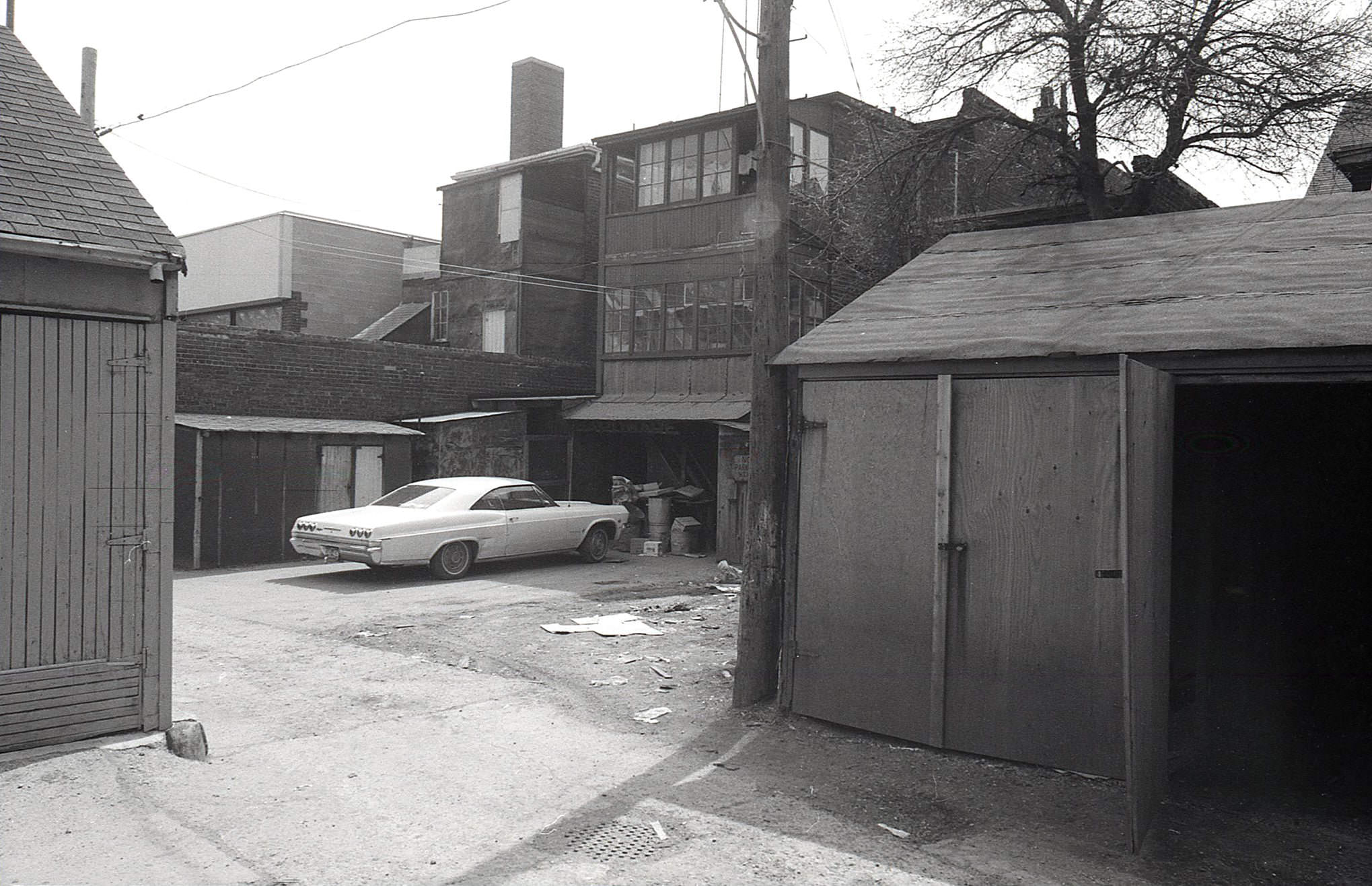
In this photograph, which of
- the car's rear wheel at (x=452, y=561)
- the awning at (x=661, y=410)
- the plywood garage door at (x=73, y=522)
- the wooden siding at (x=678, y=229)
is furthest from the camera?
the wooden siding at (x=678, y=229)

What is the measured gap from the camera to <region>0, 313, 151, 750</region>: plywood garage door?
5508mm

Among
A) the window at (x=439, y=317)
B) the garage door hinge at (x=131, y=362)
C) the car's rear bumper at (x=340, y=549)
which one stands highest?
the window at (x=439, y=317)

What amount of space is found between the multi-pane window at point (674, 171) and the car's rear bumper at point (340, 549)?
10636mm

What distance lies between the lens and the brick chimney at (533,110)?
26656 mm

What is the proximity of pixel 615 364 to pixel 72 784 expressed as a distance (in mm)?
16753

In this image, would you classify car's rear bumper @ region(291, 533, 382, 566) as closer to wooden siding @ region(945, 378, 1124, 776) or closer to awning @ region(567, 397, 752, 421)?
awning @ region(567, 397, 752, 421)

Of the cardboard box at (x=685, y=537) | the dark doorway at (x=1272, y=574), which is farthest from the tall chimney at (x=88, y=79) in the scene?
the dark doorway at (x=1272, y=574)

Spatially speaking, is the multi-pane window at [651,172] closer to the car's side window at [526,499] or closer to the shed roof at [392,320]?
the car's side window at [526,499]

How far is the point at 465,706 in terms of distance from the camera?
24.5 feet

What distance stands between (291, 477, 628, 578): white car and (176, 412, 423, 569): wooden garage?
155 cm

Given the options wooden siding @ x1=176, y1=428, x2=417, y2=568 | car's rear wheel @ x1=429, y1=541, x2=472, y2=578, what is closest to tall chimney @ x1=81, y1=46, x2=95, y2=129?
wooden siding @ x1=176, y1=428, x2=417, y2=568

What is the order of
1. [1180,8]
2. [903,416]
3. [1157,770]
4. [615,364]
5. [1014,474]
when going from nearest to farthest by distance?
[1157,770] → [1014,474] → [903,416] → [1180,8] → [615,364]

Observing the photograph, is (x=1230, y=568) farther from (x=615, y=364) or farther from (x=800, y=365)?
(x=615, y=364)

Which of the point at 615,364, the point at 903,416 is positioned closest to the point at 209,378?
the point at 615,364
